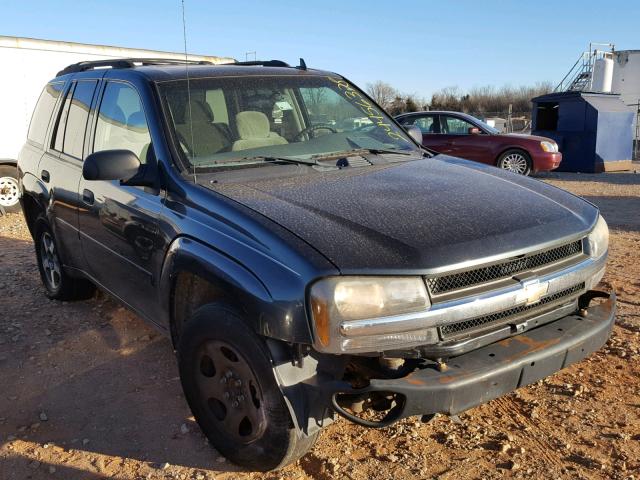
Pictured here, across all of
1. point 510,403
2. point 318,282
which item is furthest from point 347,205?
point 510,403

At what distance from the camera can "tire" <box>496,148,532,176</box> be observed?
13.5 meters

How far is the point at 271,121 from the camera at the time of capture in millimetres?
3736

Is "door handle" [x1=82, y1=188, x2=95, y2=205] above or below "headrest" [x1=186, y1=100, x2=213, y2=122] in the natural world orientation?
below

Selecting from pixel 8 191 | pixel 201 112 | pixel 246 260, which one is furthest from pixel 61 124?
pixel 8 191

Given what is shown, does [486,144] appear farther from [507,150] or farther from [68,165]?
[68,165]

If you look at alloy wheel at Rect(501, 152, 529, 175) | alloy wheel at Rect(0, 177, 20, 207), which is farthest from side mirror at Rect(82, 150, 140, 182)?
alloy wheel at Rect(501, 152, 529, 175)

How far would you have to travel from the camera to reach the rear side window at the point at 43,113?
4.98 meters

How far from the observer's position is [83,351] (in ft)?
14.4

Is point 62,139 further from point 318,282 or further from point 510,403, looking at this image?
point 510,403

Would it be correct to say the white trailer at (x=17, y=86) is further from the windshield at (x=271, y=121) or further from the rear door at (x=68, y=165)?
the windshield at (x=271, y=121)

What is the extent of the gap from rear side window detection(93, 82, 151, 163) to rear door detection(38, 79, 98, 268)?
0.99 feet

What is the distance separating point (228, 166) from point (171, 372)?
151 cm

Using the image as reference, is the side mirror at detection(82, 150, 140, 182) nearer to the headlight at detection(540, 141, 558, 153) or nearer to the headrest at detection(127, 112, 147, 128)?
the headrest at detection(127, 112, 147, 128)

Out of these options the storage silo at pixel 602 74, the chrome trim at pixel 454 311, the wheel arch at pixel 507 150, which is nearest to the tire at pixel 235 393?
the chrome trim at pixel 454 311
